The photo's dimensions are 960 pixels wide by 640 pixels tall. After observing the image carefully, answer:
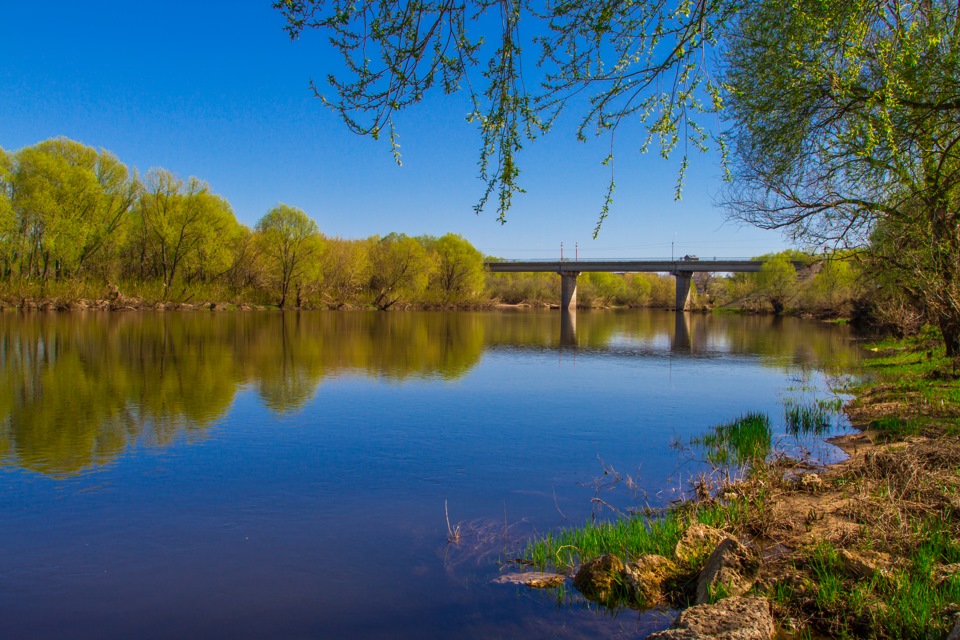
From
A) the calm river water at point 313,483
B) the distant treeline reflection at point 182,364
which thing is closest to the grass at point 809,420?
the calm river water at point 313,483

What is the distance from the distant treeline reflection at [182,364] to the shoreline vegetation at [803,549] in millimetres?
9318

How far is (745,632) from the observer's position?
4.87m

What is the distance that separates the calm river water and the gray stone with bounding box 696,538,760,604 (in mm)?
548

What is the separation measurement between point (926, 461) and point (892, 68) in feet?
17.9

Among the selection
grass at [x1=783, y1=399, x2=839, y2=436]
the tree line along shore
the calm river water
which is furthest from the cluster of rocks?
the tree line along shore

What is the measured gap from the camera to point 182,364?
24406mm

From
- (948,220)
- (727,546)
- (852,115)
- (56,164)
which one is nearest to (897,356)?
(948,220)

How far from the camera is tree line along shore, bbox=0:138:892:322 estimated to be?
2112 inches

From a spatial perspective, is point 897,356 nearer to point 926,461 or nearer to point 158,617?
point 926,461

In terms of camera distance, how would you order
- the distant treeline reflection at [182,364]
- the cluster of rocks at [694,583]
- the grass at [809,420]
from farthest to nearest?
1. the grass at [809,420]
2. the distant treeline reflection at [182,364]
3. the cluster of rocks at [694,583]

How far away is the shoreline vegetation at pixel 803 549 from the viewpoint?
542 cm

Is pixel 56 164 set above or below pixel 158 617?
above

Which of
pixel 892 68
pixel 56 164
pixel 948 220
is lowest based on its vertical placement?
pixel 948 220

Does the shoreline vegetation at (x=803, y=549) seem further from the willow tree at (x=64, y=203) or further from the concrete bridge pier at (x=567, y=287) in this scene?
the concrete bridge pier at (x=567, y=287)
